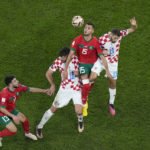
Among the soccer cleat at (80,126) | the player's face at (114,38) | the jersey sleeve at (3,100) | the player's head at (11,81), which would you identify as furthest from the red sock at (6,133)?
the player's face at (114,38)

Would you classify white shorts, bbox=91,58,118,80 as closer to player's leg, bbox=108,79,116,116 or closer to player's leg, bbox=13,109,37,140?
player's leg, bbox=108,79,116,116

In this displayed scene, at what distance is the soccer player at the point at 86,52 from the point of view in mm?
8156

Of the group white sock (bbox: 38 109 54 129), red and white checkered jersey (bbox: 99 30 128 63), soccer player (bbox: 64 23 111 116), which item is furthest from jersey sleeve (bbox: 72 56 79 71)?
white sock (bbox: 38 109 54 129)

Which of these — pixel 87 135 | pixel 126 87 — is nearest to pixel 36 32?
pixel 126 87

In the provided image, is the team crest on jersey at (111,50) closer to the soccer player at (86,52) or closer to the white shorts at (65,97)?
the soccer player at (86,52)

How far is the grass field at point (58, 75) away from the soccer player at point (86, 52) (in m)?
1.07

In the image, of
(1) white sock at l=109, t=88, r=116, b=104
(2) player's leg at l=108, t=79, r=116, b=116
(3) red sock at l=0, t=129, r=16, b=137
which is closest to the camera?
(3) red sock at l=0, t=129, r=16, b=137

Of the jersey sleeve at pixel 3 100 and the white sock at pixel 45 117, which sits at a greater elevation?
the jersey sleeve at pixel 3 100

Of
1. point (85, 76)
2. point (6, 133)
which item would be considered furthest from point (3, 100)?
point (85, 76)

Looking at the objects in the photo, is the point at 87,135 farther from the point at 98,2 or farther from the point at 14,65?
the point at 98,2

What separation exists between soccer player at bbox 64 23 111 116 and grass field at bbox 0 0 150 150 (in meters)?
1.07

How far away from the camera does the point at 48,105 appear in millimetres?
9570

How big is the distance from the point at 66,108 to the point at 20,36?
3.47 metres

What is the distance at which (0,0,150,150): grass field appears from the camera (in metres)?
8.66
